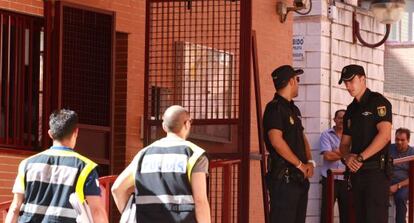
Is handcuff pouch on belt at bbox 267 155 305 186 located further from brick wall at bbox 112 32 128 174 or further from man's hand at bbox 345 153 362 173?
brick wall at bbox 112 32 128 174

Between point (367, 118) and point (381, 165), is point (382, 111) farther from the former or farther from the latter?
point (381, 165)

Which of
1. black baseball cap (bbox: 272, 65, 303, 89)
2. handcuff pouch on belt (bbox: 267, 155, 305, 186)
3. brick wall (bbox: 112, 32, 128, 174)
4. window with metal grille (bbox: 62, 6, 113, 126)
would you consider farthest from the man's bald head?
brick wall (bbox: 112, 32, 128, 174)

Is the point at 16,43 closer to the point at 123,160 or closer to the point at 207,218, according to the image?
the point at 123,160

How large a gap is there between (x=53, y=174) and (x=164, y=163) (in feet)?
2.77

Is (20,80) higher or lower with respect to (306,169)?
higher

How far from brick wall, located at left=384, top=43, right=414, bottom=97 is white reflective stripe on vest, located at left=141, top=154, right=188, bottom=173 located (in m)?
16.7

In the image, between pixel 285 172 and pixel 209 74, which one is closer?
pixel 285 172

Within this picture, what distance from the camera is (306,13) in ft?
69.3

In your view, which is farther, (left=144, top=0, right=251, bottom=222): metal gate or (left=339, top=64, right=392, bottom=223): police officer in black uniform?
(left=144, top=0, right=251, bottom=222): metal gate

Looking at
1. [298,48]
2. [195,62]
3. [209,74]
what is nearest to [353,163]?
[209,74]

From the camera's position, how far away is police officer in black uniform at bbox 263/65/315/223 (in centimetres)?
1343

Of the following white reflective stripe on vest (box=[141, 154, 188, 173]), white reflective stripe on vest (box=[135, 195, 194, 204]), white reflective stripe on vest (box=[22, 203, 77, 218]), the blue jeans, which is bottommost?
the blue jeans

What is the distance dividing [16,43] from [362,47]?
965cm

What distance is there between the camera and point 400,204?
18.3m
